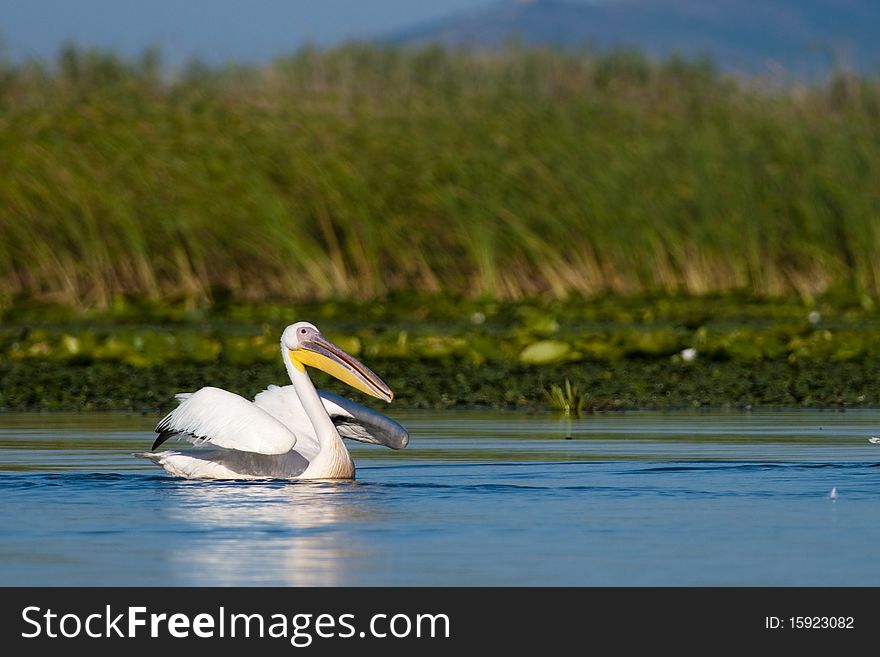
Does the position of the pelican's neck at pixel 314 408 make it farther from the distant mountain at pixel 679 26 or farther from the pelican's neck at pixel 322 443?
the distant mountain at pixel 679 26

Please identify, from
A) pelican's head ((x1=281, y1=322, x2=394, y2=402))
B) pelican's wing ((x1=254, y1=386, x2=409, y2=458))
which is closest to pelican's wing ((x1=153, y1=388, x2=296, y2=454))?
pelican's wing ((x1=254, y1=386, x2=409, y2=458))

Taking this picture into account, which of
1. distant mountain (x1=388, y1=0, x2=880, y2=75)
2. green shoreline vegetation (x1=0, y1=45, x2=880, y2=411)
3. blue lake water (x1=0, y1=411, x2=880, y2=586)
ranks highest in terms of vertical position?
distant mountain (x1=388, y1=0, x2=880, y2=75)

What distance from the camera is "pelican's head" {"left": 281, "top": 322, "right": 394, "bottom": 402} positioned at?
870 centimetres

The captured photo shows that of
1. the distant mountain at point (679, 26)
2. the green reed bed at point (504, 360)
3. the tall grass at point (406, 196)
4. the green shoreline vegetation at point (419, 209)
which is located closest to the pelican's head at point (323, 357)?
the green reed bed at point (504, 360)

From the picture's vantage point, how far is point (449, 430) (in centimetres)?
1031

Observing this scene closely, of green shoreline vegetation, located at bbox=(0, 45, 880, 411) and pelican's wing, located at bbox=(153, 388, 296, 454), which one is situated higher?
green shoreline vegetation, located at bbox=(0, 45, 880, 411)

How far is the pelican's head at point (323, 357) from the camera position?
8703 mm

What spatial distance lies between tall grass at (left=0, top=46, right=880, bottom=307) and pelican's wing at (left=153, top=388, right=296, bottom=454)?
30.9 feet

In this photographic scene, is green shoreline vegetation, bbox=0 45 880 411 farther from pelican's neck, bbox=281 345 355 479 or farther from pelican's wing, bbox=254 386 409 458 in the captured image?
pelican's neck, bbox=281 345 355 479

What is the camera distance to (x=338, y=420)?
880 cm

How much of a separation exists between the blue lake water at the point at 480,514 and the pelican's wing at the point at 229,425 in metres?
0.19

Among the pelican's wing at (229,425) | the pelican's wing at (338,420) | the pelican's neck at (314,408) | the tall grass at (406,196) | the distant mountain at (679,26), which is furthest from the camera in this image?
the distant mountain at (679,26)

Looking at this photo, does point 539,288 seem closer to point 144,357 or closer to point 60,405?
point 144,357

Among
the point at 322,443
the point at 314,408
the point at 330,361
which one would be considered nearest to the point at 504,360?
the point at 330,361
